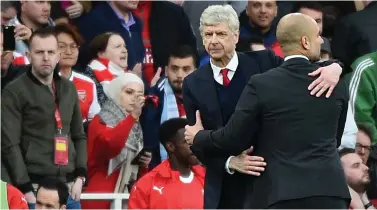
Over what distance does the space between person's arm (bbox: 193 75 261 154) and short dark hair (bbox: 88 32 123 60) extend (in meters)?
3.64

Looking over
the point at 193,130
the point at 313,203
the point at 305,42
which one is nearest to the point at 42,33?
the point at 193,130

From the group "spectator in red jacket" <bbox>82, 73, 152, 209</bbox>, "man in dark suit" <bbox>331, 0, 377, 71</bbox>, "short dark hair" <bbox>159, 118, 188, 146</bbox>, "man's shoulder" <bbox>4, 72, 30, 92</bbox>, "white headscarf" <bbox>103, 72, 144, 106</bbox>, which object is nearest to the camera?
"man's shoulder" <bbox>4, 72, 30, 92</bbox>

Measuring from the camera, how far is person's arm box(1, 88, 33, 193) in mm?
9273

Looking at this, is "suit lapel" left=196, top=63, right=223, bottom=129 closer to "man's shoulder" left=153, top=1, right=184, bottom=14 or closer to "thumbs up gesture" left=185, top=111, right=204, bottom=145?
"thumbs up gesture" left=185, top=111, right=204, bottom=145

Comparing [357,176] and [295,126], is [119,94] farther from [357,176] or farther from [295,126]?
[295,126]

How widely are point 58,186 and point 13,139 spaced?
0.48 m

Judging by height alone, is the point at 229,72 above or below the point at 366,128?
above

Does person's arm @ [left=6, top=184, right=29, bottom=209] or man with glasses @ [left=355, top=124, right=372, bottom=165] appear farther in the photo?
man with glasses @ [left=355, top=124, right=372, bottom=165]

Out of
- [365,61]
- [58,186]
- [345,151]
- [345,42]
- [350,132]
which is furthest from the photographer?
[345,42]

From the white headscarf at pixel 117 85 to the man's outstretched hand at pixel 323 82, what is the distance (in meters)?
3.44

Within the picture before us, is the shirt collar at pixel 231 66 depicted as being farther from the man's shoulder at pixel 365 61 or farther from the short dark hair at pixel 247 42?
the man's shoulder at pixel 365 61

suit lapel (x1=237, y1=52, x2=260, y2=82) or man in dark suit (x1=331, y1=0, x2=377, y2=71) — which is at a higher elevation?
suit lapel (x1=237, y1=52, x2=260, y2=82)

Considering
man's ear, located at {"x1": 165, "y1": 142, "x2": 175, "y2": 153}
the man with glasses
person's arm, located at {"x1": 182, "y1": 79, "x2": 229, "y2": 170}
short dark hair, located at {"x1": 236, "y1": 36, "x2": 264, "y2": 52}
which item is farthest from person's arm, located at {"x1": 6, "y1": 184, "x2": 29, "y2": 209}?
the man with glasses

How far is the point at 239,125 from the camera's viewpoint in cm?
703
